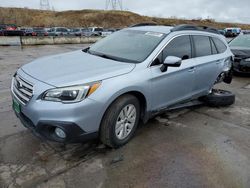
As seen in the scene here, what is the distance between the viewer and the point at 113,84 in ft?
9.48

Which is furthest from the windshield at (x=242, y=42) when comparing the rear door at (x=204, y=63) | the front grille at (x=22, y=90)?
the front grille at (x=22, y=90)

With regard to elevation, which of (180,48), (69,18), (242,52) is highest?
(69,18)

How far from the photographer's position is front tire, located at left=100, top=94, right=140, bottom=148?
299cm

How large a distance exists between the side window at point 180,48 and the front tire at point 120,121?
0.99 m

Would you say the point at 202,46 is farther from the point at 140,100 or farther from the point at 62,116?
the point at 62,116

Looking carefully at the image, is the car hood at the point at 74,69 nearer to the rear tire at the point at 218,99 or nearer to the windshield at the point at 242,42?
the rear tire at the point at 218,99

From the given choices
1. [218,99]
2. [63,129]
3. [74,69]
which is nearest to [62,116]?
[63,129]

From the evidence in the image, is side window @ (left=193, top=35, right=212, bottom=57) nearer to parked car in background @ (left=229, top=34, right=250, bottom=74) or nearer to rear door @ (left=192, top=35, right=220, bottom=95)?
rear door @ (left=192, top=35, right=220, bottom=95)

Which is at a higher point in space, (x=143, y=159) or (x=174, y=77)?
(x=174, y=77)

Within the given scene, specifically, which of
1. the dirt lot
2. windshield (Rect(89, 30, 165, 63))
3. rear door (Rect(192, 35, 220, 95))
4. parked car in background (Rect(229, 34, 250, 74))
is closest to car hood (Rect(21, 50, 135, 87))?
windshield (Rect(89, 30, 165, 63))

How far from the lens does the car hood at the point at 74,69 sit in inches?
109

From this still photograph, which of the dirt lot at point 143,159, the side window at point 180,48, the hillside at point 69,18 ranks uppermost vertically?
the hillside at point 69,18

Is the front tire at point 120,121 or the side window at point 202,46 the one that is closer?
the front tire at point 120,121

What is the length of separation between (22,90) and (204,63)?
126 inches
